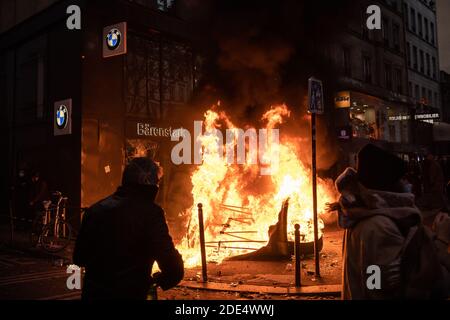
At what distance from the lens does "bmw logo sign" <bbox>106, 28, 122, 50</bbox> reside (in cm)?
1258

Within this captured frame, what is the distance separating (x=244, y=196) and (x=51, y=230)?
18.4 feet

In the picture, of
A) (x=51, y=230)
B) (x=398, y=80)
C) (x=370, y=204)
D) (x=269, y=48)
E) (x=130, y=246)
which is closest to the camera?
(x=370, y=204)

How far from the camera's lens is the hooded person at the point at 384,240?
7.09 feet

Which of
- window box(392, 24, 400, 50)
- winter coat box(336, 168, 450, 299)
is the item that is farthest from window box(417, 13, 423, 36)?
winter coat box(336, 168, 450, 299)

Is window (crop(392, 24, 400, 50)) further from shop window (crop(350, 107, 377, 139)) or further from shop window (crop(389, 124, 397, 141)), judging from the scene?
shop window (crop(350, 107, 377, 139))

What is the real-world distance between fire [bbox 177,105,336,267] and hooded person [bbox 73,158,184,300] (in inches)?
228

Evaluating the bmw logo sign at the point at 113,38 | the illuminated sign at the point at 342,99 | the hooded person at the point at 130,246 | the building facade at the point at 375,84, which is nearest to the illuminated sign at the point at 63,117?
the bmw logo sign at the point at 113,38

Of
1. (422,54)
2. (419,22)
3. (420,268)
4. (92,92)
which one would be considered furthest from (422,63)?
(420,268)

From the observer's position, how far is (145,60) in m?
14.8

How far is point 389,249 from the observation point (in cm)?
218

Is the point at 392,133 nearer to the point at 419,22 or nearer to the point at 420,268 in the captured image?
the point at 419,22
